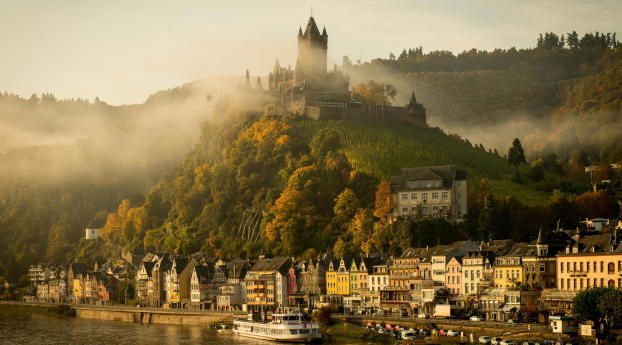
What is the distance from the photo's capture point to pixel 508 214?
116125 millimetres

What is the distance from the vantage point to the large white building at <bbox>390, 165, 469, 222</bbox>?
124 meters

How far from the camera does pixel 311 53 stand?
191125 millimetres

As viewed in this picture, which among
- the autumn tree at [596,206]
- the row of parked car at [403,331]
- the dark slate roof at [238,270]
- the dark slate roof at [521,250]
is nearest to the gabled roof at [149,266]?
the dark slate roof at [238,270]

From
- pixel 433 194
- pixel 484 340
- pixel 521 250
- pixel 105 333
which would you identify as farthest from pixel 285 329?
pixel 433 194

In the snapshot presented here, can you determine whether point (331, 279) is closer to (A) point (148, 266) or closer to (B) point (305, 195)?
(B) point (305, 195)

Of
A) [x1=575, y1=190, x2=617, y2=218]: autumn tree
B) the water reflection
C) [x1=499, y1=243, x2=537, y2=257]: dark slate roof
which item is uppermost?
[x1=575, y1=190, x2=617, y2=218]: autumn tree

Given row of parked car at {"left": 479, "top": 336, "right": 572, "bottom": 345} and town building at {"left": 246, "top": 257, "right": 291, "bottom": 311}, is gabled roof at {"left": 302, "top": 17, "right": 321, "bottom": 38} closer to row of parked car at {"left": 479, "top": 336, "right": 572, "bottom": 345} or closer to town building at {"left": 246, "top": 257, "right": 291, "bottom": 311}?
town building at {"left": 246, "top": 257, "right": 291, "bottom": 311}

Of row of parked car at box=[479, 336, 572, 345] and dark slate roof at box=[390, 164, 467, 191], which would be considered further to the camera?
dark slate roof at box=[390, 164, 467, 191]

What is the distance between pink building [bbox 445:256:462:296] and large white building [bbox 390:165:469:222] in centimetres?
2148

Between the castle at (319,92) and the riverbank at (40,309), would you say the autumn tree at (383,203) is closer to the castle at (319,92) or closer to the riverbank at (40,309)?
the castle at (319,92)

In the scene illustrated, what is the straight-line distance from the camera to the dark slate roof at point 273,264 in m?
122

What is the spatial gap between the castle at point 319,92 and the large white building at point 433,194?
157 ft

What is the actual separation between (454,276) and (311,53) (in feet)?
320

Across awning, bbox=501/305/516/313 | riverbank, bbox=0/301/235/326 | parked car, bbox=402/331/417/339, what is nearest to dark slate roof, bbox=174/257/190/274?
riverbank, bbox=0/301/235/326
